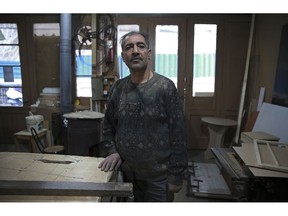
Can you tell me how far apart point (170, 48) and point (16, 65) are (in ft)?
6.93

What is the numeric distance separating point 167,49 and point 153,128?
2174 millimetres

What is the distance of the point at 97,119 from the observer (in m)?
2.29

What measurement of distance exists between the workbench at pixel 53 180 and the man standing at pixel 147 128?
0.12 meters

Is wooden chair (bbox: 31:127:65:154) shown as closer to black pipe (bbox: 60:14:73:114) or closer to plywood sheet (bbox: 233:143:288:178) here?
black pipe (bbox: 60:14:73:114)

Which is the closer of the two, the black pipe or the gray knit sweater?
the gray knit sweater

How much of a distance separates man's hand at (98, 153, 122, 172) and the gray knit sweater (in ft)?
0.15

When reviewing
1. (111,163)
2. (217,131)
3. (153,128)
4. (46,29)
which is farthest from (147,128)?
(46,29)

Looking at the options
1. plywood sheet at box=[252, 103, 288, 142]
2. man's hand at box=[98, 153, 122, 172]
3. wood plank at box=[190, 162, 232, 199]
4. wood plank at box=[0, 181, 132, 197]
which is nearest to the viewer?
wood plank at box=[0, 181, 132, 197]

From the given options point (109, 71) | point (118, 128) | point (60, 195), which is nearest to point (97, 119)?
point (109, 71)

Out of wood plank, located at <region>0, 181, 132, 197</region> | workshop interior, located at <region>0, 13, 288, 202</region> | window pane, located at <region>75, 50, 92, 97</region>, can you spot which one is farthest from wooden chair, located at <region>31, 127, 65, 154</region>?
wood plank, located at <region>0, 181, 132, 197</region>

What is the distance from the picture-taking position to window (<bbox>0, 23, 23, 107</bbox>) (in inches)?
121

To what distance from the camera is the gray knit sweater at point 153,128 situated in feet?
3.40

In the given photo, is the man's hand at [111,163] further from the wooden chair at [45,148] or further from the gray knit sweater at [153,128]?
the wooden chair at [45,148]
